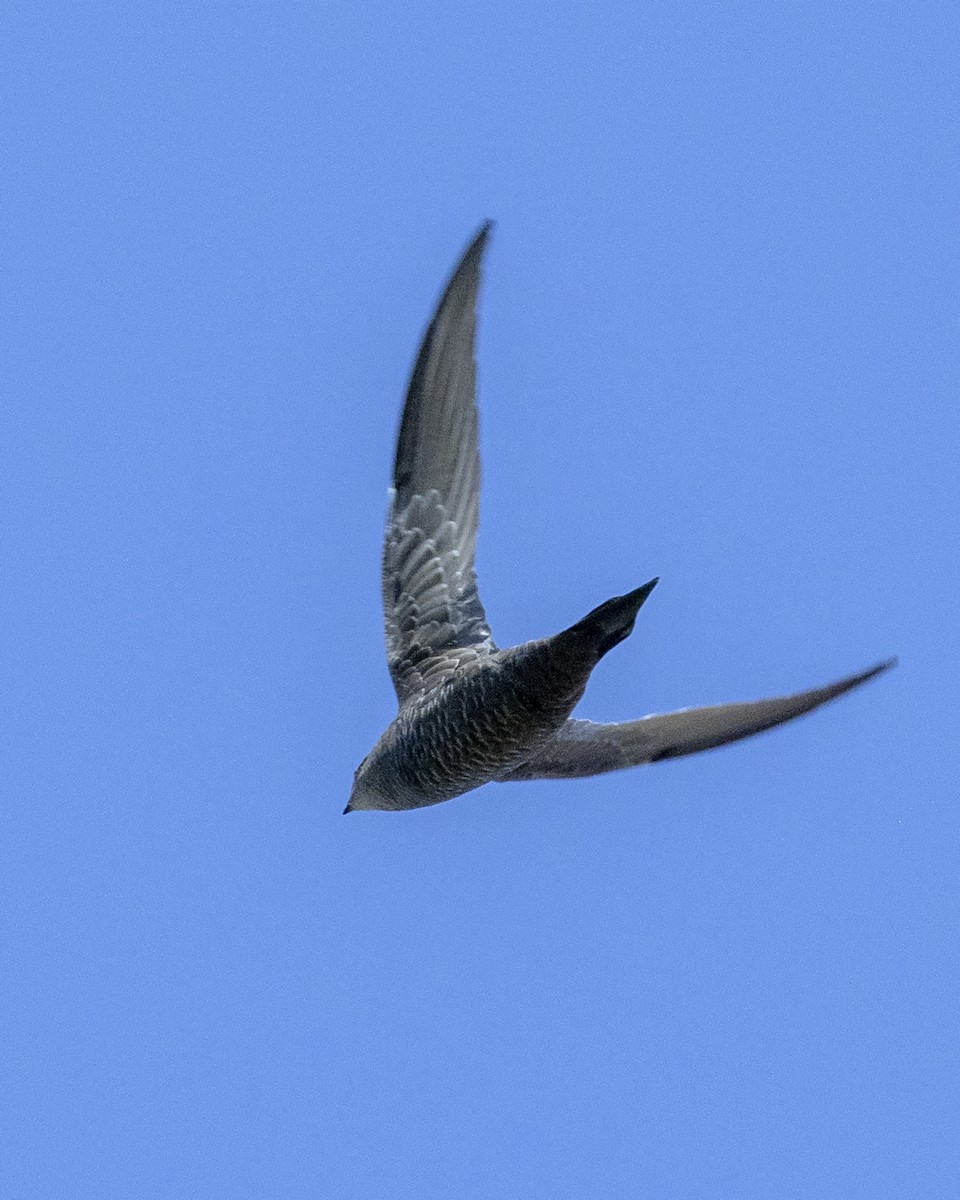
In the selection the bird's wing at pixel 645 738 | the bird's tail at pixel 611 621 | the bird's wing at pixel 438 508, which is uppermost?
the bird's wing at pixel 438 508

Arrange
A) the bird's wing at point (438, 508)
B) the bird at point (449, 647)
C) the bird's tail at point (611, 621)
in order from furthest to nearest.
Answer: the bird's wing at point (438, 508) → the bird at point (449, 647) → the bird's tail at point (611, 621)

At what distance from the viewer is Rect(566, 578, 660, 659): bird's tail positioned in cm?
440

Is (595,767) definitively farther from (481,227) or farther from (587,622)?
(481,227)

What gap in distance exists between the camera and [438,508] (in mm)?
5922

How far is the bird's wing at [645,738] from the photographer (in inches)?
213

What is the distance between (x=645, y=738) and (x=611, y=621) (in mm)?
1333

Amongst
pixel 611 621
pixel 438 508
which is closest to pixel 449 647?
pixel 438 508

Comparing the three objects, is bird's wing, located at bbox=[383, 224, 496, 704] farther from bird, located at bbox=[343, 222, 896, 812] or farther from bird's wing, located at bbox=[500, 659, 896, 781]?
bird's wing, located at bbox=[500, 659, 896, 781]

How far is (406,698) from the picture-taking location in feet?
18.9

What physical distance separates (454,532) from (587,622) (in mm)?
1503

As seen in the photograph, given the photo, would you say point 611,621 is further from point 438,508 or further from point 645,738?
point 438,508

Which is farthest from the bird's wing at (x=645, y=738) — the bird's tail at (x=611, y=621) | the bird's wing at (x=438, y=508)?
the bird's tail at (x=611, y=621)

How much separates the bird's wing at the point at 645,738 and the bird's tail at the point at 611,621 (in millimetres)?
925

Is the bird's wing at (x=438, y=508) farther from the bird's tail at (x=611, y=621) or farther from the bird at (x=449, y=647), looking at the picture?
the bird's tail at (x=611, y=621)
